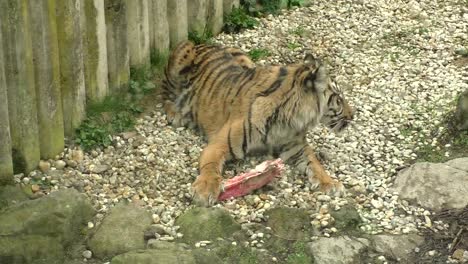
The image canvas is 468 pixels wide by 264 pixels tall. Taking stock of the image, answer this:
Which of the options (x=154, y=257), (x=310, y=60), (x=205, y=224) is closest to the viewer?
(x=154, y=257)

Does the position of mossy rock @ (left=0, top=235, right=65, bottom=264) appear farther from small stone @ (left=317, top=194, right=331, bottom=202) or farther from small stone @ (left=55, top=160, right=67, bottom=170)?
small stone @ (left=317, top=194, right=331, bottom=202)

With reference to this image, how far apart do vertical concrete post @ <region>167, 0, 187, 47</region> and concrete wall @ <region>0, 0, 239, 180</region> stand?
0.83ft

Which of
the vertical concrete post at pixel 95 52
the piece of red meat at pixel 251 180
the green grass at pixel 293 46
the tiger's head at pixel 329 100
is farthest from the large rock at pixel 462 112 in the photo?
the vertical concrete post at pixel 95 52

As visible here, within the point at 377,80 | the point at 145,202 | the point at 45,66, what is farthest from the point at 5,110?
the point at 377,80

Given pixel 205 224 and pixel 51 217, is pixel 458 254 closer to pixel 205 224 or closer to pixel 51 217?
pixel 205 224

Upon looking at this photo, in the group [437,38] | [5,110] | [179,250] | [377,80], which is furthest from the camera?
[437,38]

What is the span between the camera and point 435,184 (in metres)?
6.13

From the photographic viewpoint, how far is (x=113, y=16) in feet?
22.0

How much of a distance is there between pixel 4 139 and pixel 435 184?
9.33 feet

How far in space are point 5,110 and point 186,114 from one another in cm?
171

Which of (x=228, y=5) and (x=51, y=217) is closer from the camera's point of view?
(x=51, y=217)

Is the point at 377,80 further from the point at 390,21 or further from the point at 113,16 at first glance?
the point at 113,16

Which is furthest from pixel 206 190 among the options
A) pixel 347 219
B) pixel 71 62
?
pixel 71 62

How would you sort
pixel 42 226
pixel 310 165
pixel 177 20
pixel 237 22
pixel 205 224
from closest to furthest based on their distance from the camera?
pixel 42 226 < pixel 205 224 < pixel 310 165 < pixel 177 20 < pixel 237 22
